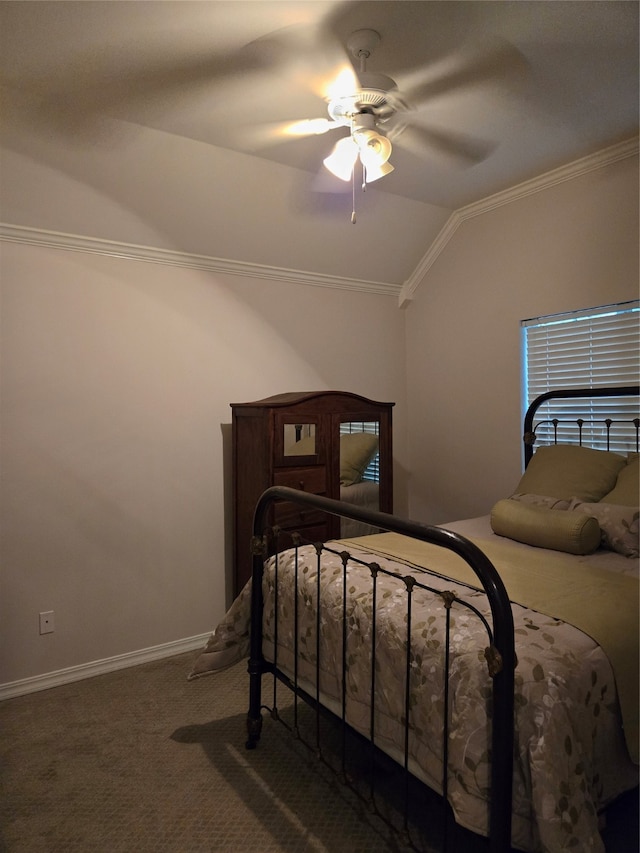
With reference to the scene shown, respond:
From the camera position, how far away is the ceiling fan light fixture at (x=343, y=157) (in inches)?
85.1

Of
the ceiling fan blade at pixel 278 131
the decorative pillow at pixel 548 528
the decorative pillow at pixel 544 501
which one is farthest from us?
the decorative pillow at pixel 544 501

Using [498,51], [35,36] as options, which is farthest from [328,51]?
[35,36]

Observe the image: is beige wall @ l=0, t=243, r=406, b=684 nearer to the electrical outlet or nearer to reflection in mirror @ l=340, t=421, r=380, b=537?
the electrical outlet

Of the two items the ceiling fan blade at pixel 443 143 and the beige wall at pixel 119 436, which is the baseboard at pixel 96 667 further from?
the ceiling fan blade at pixel 443 143

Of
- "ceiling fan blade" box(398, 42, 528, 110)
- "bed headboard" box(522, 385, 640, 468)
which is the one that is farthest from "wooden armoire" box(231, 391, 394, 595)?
"ceiling fan blade" box(398, 42, 528, 110)

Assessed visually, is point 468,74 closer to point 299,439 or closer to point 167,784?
point 299,439

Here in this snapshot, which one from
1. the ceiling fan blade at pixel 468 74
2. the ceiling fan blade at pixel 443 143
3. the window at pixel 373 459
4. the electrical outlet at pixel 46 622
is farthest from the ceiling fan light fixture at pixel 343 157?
the electrical outlet at pixel 46 622

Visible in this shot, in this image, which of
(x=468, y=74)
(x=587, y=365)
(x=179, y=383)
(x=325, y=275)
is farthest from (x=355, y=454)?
(x=468, y=74)

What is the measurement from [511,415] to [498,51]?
1934 millimetres

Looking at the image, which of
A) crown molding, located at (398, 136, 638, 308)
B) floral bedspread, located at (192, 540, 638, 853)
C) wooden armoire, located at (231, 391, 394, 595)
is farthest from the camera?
wooden armoire, located at (231, 391, 394, 595)

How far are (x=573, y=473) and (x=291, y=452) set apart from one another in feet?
4.47

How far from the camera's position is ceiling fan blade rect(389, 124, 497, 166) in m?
2.51

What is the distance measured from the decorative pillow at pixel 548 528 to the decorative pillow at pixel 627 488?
10.8 inches

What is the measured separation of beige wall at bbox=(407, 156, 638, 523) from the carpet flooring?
188cm
